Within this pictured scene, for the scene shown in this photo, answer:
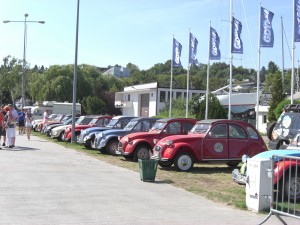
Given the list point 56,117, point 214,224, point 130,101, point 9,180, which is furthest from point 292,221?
point 130,101

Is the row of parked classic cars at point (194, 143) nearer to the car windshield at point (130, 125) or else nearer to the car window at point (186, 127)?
the car window at point (186, 127)

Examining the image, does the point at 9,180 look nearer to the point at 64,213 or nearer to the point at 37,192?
the point at 37,192

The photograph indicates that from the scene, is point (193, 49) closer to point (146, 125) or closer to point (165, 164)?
point (146, 125)

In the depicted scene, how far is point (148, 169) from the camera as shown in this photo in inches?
507

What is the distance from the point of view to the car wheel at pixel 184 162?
50.3ft

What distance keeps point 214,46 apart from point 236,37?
12.6 feet

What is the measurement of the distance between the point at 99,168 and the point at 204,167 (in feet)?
12.3

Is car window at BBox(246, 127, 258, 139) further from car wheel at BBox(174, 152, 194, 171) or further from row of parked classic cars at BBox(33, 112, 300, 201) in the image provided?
car wheel at BBox(174, 152, 194, 171)

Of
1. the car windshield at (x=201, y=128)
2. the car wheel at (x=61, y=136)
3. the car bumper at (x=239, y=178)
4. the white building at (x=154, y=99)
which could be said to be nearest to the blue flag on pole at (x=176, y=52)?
the car wheel at (x=61, y=136)

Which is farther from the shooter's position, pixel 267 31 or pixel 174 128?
pixel 267 31

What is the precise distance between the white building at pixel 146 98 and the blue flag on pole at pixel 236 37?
105ft

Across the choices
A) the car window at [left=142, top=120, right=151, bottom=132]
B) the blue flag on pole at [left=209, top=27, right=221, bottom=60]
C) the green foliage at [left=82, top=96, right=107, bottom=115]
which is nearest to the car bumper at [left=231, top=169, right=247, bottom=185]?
the car window at [left=142, top=120, right=151, bottom=132]

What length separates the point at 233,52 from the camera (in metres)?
33.6

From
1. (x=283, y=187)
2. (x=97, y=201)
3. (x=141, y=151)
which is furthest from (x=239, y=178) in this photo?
(x=141, y=151)
